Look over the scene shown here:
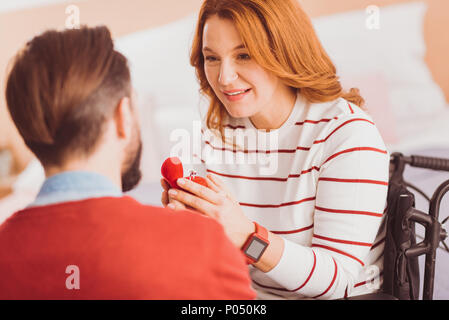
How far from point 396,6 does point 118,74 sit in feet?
4.80

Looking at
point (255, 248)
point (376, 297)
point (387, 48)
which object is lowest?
point (376, 297)

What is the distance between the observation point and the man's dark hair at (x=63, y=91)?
1.59 feet

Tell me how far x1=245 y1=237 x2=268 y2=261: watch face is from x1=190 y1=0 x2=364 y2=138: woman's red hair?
329mm

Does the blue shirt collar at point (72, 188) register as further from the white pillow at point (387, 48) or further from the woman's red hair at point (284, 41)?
the white pillow at point (387, 48)

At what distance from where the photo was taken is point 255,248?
0.68 meters

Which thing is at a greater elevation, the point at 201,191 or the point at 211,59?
the point at 211,59

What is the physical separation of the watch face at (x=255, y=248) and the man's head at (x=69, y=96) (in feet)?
0.85

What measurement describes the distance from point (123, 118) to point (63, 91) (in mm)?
76

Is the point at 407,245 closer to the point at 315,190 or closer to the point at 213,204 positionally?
the point at 315,190

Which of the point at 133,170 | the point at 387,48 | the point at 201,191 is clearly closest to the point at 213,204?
the point at 201,191

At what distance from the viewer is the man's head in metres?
0.49

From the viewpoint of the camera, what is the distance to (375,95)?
57.6 inches

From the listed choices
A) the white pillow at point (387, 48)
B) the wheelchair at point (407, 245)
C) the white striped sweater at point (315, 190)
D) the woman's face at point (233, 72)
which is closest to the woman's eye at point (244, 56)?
the woman's face at point (233, 72)

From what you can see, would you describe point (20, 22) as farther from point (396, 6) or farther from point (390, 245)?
point (396, 6)
